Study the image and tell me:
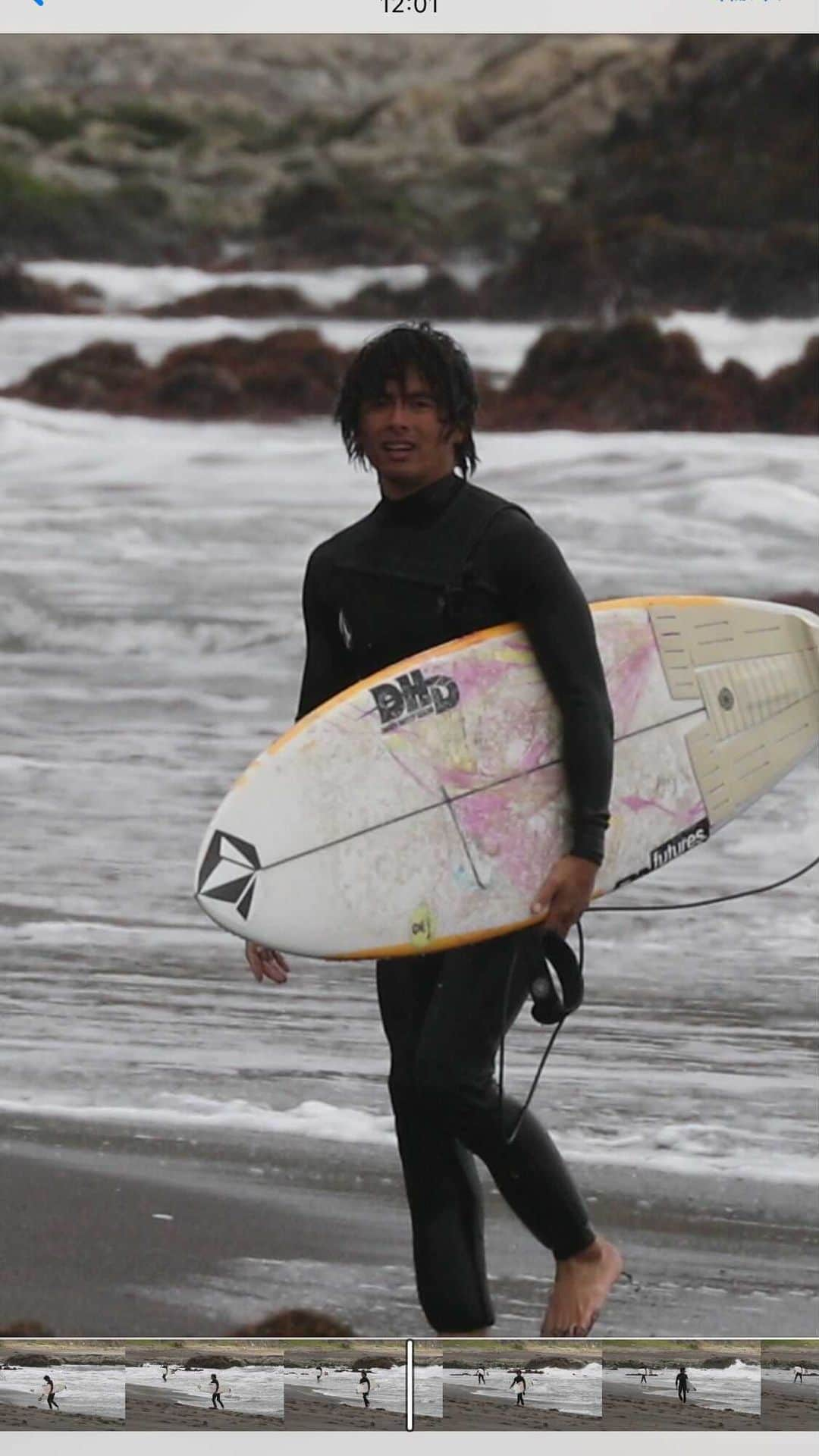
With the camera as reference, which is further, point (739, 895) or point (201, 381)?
point (201, 381)

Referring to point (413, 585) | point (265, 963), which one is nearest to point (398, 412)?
point (413, 585)

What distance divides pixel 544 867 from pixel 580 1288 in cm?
51

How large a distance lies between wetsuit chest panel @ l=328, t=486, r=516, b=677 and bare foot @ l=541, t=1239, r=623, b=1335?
719mm

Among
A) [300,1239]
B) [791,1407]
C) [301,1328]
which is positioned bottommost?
[791,1407]

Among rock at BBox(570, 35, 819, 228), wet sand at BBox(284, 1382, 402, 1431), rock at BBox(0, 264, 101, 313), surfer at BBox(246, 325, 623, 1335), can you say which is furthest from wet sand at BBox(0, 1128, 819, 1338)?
rock at BBox(570, 35, 819, 228)

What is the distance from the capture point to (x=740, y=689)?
2201 millimetres

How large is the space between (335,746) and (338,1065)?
710mm

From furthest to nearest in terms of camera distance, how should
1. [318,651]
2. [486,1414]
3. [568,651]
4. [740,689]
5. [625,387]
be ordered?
[625,387]
[486,1414]
[740,689]
[318,651]
[568,651]

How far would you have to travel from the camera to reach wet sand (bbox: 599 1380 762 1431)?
2.46 meters

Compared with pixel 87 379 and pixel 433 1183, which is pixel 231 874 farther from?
pixel 87 379

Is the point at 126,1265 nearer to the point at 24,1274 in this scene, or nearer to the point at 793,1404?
the point at 24,1274

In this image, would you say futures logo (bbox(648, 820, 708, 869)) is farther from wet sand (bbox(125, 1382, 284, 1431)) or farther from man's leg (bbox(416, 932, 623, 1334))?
wet sand (bbox(125, 1382, 284, 1431))

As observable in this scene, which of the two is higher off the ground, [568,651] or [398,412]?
[398,412]

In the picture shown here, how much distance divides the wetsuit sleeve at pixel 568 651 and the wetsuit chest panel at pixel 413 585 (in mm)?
27
